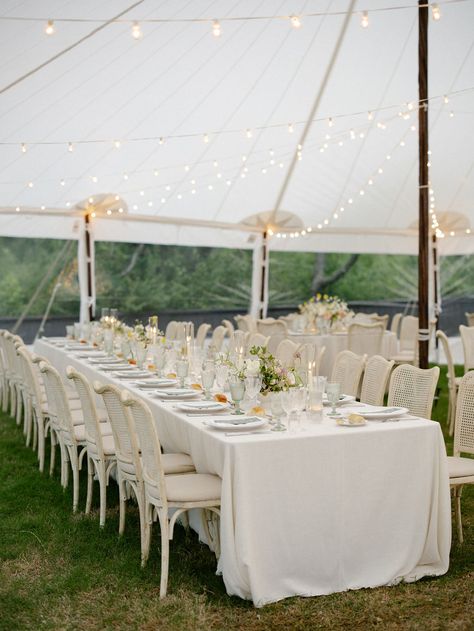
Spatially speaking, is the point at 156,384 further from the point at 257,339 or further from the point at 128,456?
the point at 257,339

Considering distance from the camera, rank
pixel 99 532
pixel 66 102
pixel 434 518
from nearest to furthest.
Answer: pixel 434 518 < pixel 99 532 < pixel 66 102

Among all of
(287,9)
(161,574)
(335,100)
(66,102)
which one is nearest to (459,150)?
(335,100)

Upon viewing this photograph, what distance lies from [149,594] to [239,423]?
905 mm

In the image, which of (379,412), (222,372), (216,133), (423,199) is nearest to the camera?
(379,412)

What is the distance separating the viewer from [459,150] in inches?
479

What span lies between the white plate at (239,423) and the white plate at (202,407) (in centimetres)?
31

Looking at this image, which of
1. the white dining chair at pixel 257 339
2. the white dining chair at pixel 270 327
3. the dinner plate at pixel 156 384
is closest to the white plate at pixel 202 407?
the dinner plate at pixel 156 384

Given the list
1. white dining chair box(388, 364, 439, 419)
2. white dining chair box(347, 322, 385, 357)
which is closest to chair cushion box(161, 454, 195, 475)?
white dining chair box(388, 364, 439, 419)

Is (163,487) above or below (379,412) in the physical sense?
below

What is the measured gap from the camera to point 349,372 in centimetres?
598

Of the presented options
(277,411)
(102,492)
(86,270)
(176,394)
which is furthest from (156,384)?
(86,270)

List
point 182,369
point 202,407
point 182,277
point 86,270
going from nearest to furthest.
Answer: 1. point 202,407
2. point 182,369
3. point 86,270
4. point 182,277

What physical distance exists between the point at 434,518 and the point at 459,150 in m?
8.89

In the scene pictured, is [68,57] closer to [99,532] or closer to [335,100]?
[335,100]
